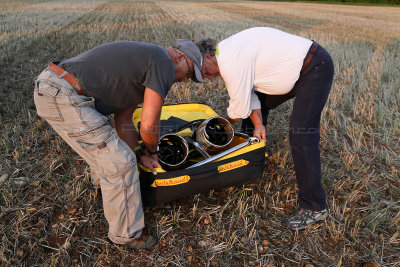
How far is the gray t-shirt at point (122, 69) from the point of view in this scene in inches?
83.2

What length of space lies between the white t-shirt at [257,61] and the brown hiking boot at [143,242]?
1.21 m

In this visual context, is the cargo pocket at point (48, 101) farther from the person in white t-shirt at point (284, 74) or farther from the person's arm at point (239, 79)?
the person's arm at point (239, 79)

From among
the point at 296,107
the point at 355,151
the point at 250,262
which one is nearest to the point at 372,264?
the point at 250,262

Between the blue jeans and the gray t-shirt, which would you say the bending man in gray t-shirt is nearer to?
the gray t-shirt

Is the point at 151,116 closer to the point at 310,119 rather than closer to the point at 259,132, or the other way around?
the point at 259,132

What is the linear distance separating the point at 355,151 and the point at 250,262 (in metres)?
2.17

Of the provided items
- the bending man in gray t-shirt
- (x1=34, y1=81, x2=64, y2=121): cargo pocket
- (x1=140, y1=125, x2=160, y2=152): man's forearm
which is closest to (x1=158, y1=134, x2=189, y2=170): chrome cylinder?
(x1=140, y1=125, x2=160, y2=152): man's forearm

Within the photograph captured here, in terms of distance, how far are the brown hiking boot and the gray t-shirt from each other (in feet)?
3.64

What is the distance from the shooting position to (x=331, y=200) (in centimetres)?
290

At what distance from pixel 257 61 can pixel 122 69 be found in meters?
1.00

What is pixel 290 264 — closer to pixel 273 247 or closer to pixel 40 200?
pixel 273 247

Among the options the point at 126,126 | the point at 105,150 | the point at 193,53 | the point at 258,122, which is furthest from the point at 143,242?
the point at 193,53

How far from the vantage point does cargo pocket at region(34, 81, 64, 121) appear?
2.05 metres

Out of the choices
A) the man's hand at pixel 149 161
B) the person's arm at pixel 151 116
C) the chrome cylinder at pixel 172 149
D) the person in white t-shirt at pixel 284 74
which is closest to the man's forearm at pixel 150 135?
the person's arm at pixel 151 116
